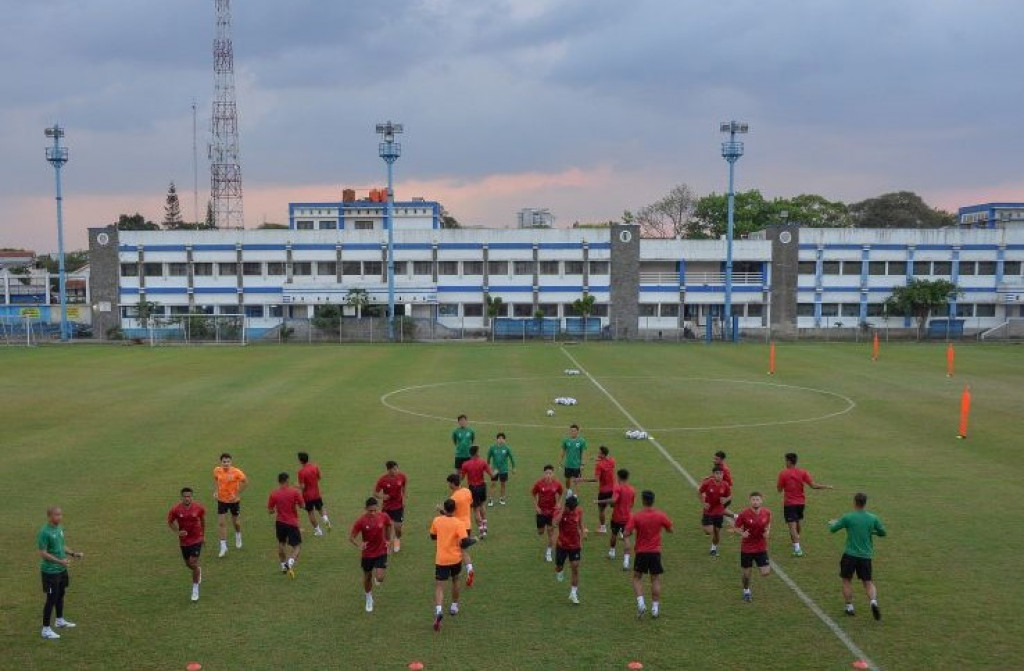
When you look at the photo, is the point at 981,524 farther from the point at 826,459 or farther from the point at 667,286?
the point at 667,286

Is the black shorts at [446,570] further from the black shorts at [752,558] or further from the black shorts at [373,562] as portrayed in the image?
the black shorts at [752,558]

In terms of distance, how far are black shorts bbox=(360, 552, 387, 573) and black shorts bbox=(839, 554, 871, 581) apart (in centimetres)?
681

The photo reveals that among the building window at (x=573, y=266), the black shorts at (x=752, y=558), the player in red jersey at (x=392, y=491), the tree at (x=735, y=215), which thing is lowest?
the black shorts at (x=752, y=558)

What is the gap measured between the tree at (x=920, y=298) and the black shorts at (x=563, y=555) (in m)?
71.0

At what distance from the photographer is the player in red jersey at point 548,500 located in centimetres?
1450

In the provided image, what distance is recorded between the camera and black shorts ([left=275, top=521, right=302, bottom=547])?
545 inches

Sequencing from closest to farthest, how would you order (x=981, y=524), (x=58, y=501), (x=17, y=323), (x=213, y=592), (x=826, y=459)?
(x=213, y=592) → (x=981, y=524) → (x=58, y=501) → (x=826, y=459) → (x=17, y=323)

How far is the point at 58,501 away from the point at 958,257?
263 feet

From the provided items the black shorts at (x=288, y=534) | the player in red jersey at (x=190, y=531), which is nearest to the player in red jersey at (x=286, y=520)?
the black shorts at (x=288, y=534)

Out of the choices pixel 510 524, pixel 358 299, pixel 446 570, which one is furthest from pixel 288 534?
pixel 358 299

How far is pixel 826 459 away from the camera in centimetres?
2250

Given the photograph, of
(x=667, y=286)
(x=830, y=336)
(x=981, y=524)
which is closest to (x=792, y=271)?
(x=830, y=336)

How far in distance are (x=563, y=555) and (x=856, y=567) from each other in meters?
4.32

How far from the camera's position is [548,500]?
14547 millimetres
